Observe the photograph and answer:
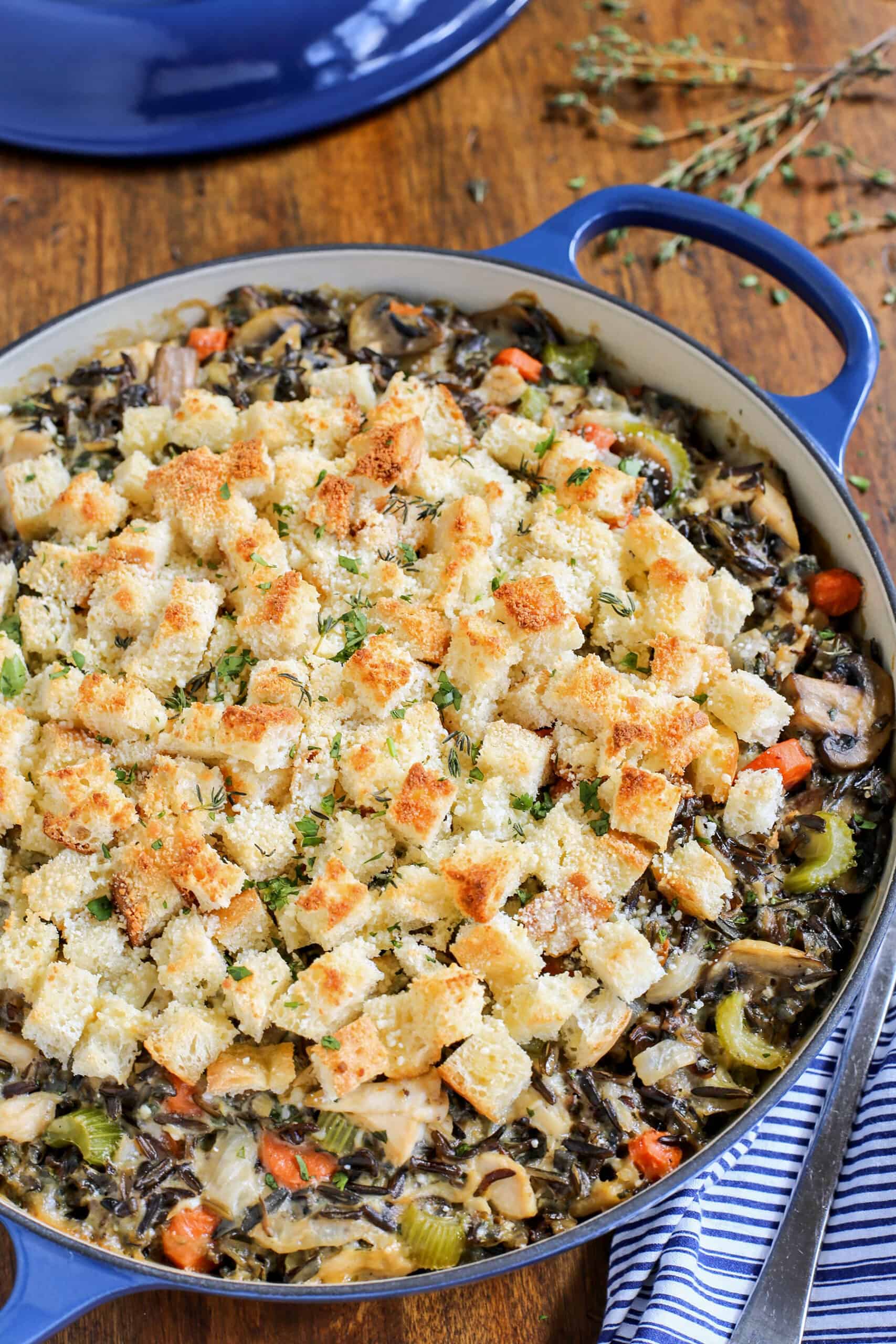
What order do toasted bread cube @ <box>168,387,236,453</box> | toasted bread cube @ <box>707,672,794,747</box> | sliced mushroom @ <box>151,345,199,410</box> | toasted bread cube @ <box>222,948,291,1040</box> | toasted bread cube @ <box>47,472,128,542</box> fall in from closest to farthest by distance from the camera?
toasted bread cube @ <box>222,948,291,1040</box>
toasted bread cube @ <box>707,672,794,747</box>
toasted bread cube @ <box>47,472,128,542</box>
toasted bread cube @ <box>168,387,236,453</box>
sliced mushroom @ <box>151,345,199,410</box>

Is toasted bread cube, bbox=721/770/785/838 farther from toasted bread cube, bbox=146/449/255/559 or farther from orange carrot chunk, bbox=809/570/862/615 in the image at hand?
toasted bread cube, bbox=146/449/255/559

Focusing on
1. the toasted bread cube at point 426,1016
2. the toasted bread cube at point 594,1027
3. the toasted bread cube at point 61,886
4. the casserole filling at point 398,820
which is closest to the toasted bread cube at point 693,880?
the casserole filling at point 398,820

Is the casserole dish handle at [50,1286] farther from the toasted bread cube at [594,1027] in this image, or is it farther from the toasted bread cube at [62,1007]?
the toasted bread cube at [594,1027]

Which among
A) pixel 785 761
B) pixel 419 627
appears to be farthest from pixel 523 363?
pixel 785 761

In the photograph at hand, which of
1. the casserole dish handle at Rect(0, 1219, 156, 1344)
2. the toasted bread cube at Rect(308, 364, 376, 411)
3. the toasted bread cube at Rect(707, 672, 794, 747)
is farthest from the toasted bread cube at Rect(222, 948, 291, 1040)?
the toasted bread cube at Rect(308, 364, 376, 411)

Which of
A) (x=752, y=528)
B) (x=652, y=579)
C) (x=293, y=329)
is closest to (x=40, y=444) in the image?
(x=293, y=329)
